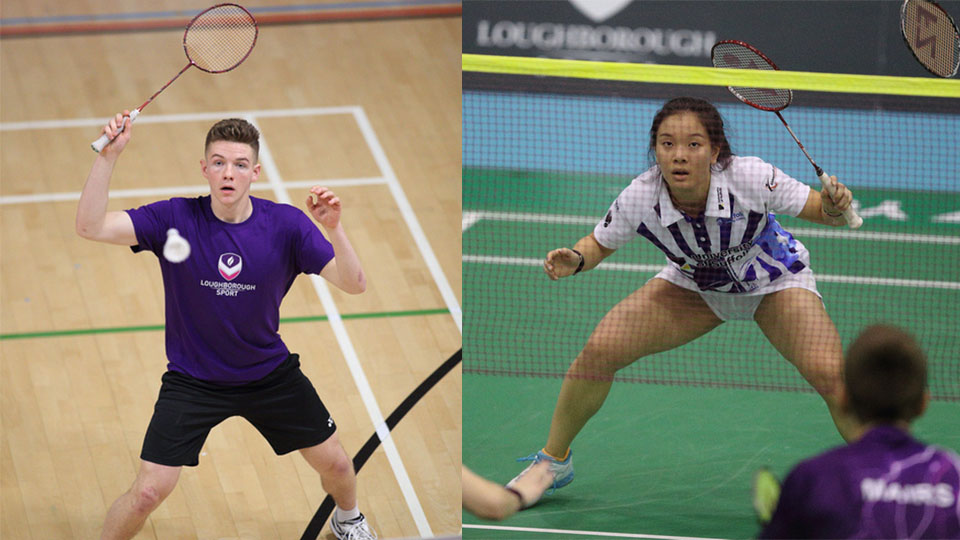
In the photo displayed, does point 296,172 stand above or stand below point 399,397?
above

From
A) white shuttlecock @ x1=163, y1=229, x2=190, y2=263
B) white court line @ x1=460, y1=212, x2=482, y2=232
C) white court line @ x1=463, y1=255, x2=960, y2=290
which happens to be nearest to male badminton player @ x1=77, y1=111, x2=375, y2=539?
white shuttlecock @ x1=163, y1=229, x2=190, y2=263

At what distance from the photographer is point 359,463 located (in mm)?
6133

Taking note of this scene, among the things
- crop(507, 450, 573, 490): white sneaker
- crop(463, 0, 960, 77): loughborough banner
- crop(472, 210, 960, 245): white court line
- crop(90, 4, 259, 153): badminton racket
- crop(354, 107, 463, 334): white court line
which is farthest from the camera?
crop(463, 0, 960, 77): loughborough banner

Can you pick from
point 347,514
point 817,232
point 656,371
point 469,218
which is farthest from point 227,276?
point 817,232

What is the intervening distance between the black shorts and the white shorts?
5.57 ft

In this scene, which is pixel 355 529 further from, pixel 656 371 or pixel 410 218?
pixel 410 218

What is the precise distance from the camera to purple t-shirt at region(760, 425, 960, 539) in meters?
2.71

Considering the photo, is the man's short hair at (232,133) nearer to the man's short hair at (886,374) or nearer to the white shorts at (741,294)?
the white shorts at (741,294)

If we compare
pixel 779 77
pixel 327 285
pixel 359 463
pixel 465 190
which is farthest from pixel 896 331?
pixel 465 190

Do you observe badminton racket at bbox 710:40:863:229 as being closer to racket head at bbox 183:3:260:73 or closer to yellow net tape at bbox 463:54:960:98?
yellow net tape at bbox 463:54:960:98

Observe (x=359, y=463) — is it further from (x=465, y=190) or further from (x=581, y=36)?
(x=581, y=36)

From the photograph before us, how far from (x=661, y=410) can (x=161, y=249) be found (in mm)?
3042

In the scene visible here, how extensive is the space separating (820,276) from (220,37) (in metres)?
4.49

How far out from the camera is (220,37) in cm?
569
